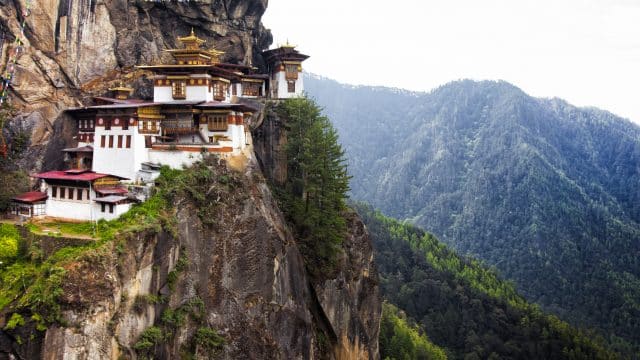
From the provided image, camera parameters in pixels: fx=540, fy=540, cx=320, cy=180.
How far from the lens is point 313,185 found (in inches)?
2172

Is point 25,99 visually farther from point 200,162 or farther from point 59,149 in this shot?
point 200,162

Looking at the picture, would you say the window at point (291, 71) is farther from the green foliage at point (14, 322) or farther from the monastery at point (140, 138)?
the green foliage at point (14, 322)

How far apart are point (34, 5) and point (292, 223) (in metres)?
31.5

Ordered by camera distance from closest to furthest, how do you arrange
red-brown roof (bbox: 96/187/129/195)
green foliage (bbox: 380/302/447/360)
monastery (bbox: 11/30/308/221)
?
1. red-brown roof (bbox: 96/187/129/195)
2. monastery (bbox: 11/30/308/221)
3. green foliage (bbox: 380/302/447/360)

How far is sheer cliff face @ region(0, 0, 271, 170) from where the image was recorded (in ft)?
158

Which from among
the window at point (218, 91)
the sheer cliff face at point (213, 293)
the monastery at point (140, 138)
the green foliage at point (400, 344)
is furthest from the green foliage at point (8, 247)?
the green foliage at point (400, 344)

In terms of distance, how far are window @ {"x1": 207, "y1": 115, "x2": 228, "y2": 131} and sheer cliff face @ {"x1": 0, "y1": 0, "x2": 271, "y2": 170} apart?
11.7 m

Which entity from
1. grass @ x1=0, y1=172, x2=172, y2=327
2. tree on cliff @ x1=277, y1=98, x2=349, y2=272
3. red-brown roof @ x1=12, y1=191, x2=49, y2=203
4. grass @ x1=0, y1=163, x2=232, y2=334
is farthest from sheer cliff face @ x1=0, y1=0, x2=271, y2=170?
tree on cliff @ x1=277, y1=98, x2=349, y2=272

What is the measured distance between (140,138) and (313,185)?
57.8 ft

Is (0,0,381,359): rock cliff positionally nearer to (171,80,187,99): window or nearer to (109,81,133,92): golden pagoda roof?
(109,81,133,92): golden pagoda roof

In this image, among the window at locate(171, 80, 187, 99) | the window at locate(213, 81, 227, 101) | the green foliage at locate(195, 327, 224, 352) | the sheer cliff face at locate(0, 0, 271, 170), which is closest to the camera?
the green foliage at locate(195, 327, 224, 352)

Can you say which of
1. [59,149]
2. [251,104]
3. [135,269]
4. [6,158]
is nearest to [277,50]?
[251,104]

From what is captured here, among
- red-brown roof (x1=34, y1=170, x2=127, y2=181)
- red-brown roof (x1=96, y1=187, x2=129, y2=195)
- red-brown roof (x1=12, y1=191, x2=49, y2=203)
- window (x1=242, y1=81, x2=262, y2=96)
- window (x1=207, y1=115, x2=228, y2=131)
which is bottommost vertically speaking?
red-brown roof (x1=12, y1=191, x2=49, y2=203)

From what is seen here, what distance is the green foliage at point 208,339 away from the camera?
40.7 meters
